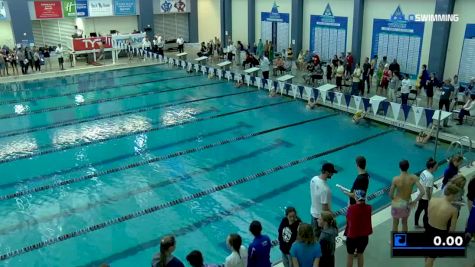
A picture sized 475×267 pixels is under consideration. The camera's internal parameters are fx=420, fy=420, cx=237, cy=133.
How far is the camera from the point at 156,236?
6.18 meters

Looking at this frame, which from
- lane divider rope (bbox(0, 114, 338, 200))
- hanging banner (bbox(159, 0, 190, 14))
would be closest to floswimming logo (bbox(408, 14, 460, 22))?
lane divider rope (bbox(0, 114, 338, 200))

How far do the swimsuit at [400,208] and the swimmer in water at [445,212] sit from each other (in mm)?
838

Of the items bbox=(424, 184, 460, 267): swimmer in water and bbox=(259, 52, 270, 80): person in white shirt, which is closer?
bbox=(424, 184, 460, 267): swimmer in water

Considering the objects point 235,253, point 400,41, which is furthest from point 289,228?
point 400,41

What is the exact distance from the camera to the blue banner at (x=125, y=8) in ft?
71.9

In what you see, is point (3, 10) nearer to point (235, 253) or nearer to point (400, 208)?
point (235, 253)

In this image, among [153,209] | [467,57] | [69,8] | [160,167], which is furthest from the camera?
[69,8]

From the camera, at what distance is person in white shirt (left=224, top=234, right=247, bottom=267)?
367 centimetres

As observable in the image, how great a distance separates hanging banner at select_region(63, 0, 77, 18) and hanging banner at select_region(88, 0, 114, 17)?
751mm

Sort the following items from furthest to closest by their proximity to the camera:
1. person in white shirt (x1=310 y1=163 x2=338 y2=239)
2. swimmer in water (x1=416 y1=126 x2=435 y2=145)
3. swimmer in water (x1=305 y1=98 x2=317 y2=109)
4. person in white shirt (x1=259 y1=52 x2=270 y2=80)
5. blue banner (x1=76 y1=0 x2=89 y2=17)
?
blue banner (x1=76 y1=0 x2=89 y2=17), person in white shirt (x1=259 y1=52 x2=270 y2=80), swimmer in water (x1=305 y1=98 x2=317 y2=109), swimmer in water (x1=416 y1=126 x2=435 y2=145), person in white shirt (x1=310 y1=163 x2=338 y2=239)

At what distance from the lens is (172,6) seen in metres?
24.3

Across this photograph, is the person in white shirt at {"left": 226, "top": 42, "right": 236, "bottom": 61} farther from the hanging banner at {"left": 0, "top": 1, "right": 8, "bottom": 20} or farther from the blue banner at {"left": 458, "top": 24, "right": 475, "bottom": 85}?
the hanging banner at {"left": 0, "top": 1, "right": 8, "bottom": 20}

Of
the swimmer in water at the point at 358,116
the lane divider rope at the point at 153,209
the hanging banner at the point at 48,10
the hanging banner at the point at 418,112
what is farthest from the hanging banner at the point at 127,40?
the hanging banner at the point at 418,112

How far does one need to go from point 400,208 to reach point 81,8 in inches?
775
